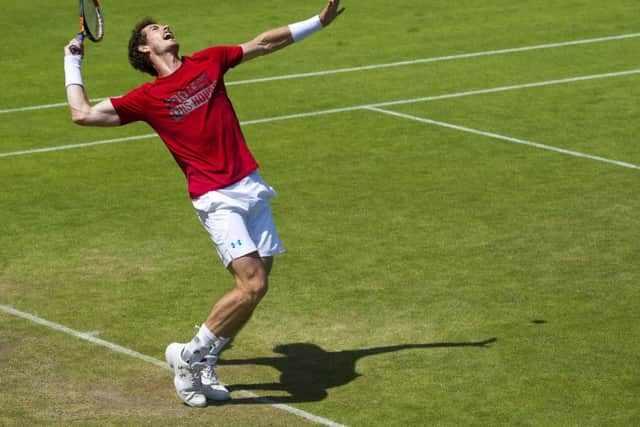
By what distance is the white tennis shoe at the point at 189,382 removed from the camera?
9.94 m

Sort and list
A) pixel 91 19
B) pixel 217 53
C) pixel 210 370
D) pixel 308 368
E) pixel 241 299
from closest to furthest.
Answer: pixel 241 299, pixel 210 370, pixel 217 53, pixel 308 368, pixel 91 19

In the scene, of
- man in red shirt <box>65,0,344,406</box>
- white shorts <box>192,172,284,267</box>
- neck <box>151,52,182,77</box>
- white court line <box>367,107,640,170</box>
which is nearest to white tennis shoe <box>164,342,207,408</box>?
man in red shirt <box>65,0,344,406</box>

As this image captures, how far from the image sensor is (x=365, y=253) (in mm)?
13703

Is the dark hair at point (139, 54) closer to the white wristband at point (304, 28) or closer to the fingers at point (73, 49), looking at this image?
the fingers at point (73, 49)

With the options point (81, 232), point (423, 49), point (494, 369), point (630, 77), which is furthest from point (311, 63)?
point (494, 369)

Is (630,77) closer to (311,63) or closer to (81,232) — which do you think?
(311,63)

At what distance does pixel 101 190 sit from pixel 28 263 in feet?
9.28

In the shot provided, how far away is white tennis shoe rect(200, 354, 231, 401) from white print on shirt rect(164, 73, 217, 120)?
1.75 meters

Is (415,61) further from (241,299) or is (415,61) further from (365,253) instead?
(241,299)

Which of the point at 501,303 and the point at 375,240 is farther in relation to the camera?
the point at 375,240

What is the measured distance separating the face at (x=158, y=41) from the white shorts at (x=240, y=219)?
3.61ft

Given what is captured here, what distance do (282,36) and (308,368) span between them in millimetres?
2523

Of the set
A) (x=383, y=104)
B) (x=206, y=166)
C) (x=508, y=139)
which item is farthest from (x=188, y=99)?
(x=383, y=104)

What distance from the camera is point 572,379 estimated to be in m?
10.4
